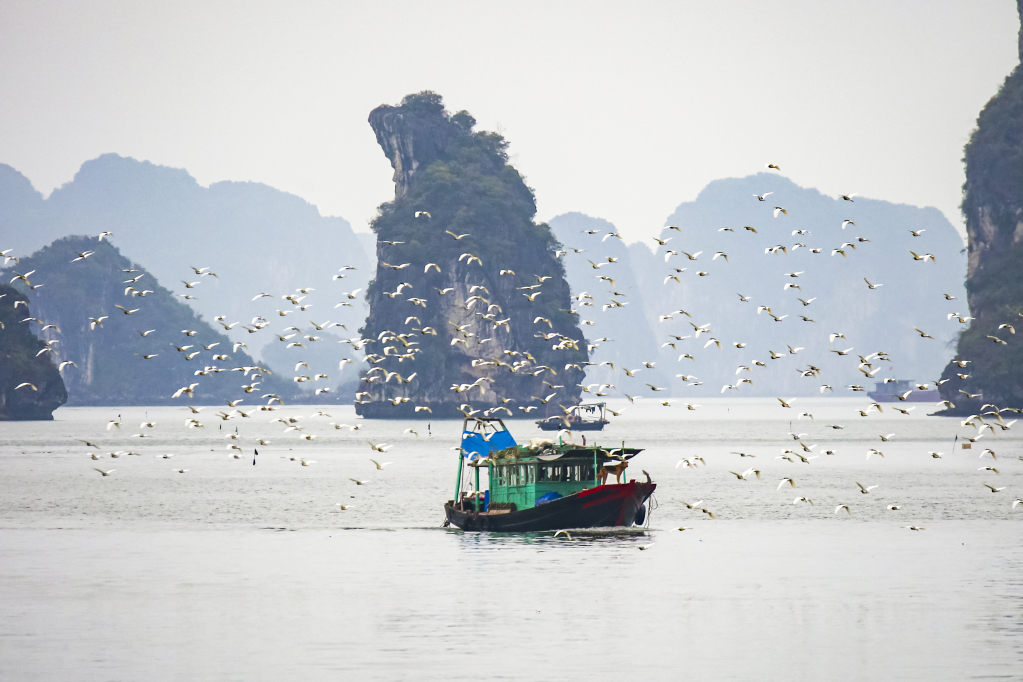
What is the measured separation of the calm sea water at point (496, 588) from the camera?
30641mm

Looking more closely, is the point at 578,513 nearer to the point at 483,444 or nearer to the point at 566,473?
the point at 566,473

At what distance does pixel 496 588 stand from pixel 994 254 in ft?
493

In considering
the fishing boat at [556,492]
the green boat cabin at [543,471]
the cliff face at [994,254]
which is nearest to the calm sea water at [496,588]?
the fishing boat at [556,492]

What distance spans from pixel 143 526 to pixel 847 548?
3286 cm

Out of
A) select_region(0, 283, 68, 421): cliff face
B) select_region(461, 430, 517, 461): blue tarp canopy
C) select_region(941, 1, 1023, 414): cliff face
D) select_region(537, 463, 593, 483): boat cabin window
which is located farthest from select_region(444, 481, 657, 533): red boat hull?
select_region(0, 283, 68, 421): cliff face

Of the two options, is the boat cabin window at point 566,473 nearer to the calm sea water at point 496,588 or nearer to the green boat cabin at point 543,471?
the green boat cabin at point 543,471

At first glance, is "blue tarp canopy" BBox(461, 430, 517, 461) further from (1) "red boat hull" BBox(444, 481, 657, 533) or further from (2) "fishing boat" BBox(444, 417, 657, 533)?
(1) "red boat hull" BBox(444, 481, 657, 533)

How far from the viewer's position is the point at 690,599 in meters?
39.7

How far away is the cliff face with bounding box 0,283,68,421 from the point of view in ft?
588

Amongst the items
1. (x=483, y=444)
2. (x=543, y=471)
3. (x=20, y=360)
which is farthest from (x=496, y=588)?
(x=20, y=360)

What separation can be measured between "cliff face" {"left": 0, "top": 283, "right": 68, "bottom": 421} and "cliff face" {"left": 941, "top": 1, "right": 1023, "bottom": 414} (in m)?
127

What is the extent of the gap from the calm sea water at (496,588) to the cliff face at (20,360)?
104544mm

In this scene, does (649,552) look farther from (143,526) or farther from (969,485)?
(969,485)

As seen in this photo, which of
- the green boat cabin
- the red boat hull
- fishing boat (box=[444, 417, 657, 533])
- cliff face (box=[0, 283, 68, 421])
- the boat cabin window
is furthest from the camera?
cliff face (box=[0, 283, 68, 421])
